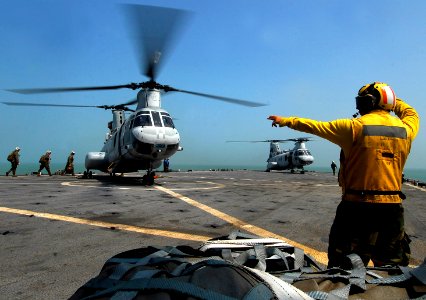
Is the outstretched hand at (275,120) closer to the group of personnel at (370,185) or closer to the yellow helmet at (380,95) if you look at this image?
the group of personnel at (370,185)

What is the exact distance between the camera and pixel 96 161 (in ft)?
71.5

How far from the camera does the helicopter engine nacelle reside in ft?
71.2

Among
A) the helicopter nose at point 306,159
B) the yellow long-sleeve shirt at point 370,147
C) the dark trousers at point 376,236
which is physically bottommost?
the dark trousers at point 376,236

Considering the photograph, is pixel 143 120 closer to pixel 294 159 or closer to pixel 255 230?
pixel 255 230

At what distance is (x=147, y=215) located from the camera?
7.38 metres

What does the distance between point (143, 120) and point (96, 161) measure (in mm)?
8418

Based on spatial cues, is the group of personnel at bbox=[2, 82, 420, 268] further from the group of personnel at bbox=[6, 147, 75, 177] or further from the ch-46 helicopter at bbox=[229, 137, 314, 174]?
the ch-46 helicopter at bbox=[229, 137, 314, 174]

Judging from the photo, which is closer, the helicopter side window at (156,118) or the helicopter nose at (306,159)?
the helicopter side window at (156,118)

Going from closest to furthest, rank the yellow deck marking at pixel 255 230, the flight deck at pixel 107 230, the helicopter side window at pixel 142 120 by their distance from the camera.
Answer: the flight deck at pixel 107 230
the yellow deck marking at pixel 255 230
the helicopter side window at pixel 142 120

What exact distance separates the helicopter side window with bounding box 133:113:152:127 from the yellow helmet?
1270 centimetres

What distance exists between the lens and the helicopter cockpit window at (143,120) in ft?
49.6

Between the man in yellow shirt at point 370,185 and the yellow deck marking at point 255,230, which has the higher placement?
the man in yellow shirt at point 370,185

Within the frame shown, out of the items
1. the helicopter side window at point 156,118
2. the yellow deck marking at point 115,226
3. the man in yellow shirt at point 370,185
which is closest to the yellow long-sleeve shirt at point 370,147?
the man in yellow shirt at point 370,185

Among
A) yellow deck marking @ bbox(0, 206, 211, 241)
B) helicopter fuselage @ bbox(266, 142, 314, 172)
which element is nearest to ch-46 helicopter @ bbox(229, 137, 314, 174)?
helicopter fuselage @ bbox(266, 142, 314, 172)
